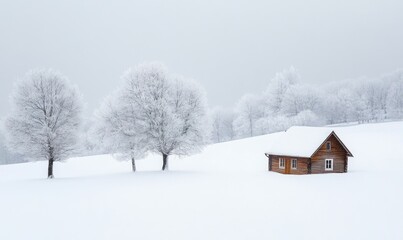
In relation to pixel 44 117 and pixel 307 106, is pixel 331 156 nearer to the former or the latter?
pixel 44 117

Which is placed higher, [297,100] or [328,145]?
[297,100]

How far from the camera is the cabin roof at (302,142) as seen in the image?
34.1 m

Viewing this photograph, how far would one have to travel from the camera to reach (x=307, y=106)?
257 feet

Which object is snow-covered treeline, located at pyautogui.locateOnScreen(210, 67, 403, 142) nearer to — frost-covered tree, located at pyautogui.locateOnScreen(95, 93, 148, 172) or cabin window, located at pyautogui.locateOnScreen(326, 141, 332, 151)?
cabin window, located at pyautogui.locateOnScreen(326, 141, 332, 151)

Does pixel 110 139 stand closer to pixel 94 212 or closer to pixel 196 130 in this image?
pixel 196 130

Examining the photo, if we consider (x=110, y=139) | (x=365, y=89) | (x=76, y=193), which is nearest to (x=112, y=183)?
(x=76, y=193)

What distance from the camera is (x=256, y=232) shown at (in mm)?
13664

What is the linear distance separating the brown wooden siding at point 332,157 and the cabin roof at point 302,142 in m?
0.57

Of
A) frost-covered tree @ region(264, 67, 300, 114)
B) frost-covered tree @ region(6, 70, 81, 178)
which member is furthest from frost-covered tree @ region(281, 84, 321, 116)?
frost-covered tree @ region(6, 70, 81, 178)

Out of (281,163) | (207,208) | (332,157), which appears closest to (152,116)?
(281,163)

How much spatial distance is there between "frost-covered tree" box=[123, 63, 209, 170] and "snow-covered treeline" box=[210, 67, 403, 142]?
36363mm

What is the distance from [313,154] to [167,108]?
1723 cm

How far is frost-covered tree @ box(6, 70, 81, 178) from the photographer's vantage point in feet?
99.2

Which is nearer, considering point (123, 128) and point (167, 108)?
point (167, 108)
